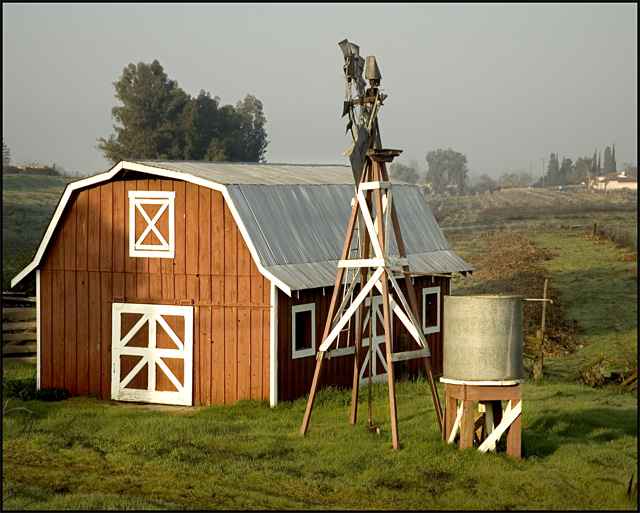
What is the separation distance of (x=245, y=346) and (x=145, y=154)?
188 feet

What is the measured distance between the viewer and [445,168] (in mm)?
196750

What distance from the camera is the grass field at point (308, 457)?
13.7 meters

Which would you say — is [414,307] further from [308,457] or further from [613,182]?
[613,182]

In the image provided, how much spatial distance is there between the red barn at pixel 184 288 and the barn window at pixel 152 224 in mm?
22

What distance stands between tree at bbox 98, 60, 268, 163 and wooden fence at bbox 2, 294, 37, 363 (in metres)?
50.2

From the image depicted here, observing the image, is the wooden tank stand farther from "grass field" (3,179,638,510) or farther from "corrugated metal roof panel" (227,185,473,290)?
"corrugated metal roof panel" (227,185,473,290)

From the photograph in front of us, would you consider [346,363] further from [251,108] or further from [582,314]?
[251,108]

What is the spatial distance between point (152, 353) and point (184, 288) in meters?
1.62

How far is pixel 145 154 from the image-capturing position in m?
75.5

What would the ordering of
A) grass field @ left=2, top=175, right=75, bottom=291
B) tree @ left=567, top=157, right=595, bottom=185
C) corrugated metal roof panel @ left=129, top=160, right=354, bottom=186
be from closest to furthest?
corrugated metal roof panel @ left=129, top=160, right=354, bottom=186
grass field @ left=2, top=175, right=75, bottom=291
tree @ left=567, top=157, right=595, bottom=185

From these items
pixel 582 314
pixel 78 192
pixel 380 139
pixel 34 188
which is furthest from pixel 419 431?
pixel 34 188

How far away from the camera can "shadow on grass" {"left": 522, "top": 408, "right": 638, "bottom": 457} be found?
1667 cm

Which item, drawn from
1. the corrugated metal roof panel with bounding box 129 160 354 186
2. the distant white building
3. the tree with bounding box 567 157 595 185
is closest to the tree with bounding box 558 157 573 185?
the tree with bounding box 567 157 595 185

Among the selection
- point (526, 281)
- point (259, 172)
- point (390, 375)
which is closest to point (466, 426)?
point (390, 375)
